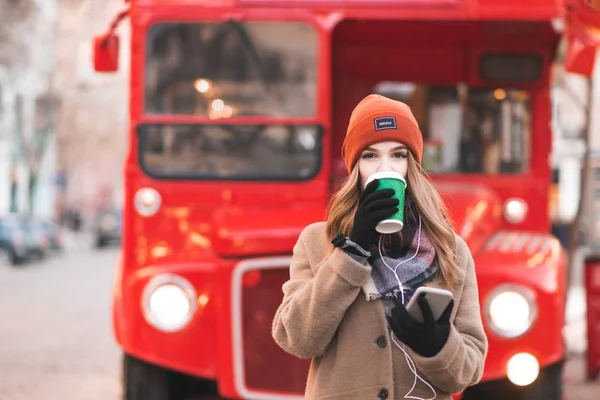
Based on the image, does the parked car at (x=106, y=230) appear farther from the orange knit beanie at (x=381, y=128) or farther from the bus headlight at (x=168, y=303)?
the orange knit beanie at (x=381, y=128)

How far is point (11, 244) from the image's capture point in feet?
94.5

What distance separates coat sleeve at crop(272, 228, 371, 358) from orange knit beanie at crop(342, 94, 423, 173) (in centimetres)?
32

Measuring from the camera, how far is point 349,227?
262 cm

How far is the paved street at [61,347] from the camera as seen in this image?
7984 millimetres

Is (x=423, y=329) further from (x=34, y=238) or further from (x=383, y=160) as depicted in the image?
(x=34, y=238)

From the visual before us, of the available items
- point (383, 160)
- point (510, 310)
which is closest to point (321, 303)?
point (383, 160)

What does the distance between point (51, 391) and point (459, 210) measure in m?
4.38

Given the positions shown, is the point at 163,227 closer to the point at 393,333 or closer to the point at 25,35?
the point at 393,333

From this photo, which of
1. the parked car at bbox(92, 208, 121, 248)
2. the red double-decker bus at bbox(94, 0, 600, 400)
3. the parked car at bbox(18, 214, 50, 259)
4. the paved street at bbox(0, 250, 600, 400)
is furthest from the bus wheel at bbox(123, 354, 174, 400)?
the parked car at bbox(92, 208, 121, 248)

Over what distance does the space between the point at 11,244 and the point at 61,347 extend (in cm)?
1903

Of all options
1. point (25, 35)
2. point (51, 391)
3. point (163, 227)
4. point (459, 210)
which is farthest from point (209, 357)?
point (25, 35)

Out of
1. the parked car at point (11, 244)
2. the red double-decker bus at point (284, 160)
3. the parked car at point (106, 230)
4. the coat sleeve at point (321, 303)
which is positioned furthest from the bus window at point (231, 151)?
the parked car at point (106, 230)

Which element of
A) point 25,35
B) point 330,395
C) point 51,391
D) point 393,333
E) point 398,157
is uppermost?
point 25,35

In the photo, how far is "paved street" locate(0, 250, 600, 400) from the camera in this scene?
798cm
